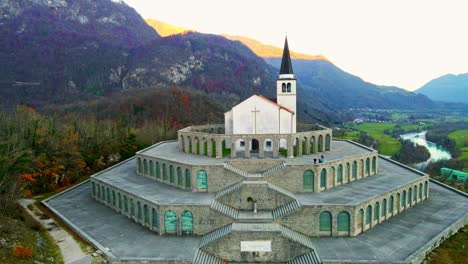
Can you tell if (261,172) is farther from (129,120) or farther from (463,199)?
(129,120)

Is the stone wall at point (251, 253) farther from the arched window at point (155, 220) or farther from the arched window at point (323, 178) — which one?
the arched window at point (323, 178)

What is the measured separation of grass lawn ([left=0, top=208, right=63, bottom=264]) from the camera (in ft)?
60.8


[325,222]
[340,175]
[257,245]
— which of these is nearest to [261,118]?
[340,175]

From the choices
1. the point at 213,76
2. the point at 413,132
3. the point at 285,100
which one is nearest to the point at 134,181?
the point at 285,100

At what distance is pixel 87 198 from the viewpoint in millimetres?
32500

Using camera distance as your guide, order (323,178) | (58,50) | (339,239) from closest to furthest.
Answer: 1. (339,239)
2. (323,178)
3. (58,50)

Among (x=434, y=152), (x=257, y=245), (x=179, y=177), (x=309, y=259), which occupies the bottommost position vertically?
(x=434, y=152)

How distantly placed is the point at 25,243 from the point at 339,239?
66.2ft

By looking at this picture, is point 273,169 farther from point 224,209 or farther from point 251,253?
point 251,253

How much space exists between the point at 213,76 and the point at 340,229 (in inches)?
4138

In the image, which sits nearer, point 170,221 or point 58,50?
point 170,221

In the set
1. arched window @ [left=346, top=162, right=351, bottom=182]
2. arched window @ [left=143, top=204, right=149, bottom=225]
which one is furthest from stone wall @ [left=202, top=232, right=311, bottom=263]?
arched window @ [left=346, top=162, right=351, bottom=182]

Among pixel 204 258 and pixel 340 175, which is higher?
pixel 340 175

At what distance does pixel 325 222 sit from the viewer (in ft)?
72.5
